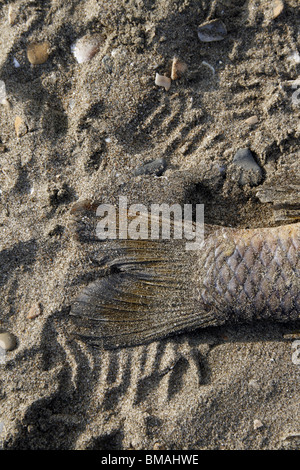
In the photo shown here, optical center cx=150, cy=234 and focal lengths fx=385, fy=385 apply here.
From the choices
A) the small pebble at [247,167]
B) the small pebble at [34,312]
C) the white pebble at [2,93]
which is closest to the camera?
the small pebble at [34,312]

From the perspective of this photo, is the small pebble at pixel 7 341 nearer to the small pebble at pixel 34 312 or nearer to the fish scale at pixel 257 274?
the small pebble at pixel 34 312

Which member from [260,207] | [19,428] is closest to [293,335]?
[260,207]

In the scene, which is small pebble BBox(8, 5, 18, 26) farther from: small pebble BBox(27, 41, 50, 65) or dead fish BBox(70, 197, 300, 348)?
dead fish BBox(70, 197, 300, 348)

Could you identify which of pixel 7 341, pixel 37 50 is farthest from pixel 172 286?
pixel 37 50

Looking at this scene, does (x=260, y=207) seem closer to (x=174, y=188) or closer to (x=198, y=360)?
(x=174, y=188)

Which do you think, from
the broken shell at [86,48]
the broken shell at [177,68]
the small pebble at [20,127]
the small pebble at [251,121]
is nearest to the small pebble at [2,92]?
the small pebble at [20,127]
